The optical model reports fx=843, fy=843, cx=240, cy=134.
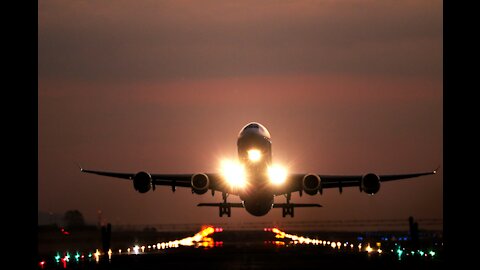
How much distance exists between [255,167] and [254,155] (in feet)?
3.43

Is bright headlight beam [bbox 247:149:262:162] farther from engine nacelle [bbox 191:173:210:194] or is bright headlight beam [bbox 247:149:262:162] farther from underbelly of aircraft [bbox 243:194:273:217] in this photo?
engine nacelle [bbox 191:173:210:194]

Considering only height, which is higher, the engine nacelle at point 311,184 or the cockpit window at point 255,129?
the cockpit window at point 255,129

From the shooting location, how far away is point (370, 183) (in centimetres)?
7462

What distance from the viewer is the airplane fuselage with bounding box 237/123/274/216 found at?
68.8 metres

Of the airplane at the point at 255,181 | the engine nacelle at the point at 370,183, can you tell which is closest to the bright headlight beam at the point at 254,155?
the airplane at the point at 255,181

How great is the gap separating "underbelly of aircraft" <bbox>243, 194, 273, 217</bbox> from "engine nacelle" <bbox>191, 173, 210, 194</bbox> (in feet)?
12.1

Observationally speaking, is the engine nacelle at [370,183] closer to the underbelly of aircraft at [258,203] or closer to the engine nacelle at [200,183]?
the underbelly of aircraft at [258,203]

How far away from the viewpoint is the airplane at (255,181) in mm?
69062

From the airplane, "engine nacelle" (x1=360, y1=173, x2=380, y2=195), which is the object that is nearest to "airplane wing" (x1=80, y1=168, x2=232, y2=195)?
the airplane

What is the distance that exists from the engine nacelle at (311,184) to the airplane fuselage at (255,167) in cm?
348

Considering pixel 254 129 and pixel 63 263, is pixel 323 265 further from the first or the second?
pixel 254 129
